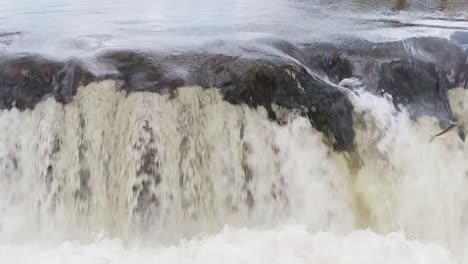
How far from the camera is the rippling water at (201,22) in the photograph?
234 inches

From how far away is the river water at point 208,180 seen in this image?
4.50 m

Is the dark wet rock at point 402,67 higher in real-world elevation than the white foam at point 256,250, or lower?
higher

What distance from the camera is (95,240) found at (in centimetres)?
452

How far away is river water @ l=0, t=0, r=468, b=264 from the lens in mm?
4504

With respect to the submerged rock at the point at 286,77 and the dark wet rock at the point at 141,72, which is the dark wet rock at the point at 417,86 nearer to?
the submerged rock at the point at 286,77

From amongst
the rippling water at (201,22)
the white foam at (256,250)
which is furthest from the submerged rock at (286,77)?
the white foam at (256,250)

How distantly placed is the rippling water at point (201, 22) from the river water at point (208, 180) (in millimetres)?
1059

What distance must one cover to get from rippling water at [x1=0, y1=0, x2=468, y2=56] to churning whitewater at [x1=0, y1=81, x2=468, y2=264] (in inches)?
40.8

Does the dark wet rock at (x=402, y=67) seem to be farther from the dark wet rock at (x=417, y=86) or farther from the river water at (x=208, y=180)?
the river water at (x=208, y=180)

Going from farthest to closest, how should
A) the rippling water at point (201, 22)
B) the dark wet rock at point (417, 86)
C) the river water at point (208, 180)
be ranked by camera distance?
the rippling water at point (201, 22) → the dark wet rock at point (417, 86) → the river water at point (208, 180)


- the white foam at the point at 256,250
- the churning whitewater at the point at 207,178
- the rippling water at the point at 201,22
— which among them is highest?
the rippling water at the point at 201,22

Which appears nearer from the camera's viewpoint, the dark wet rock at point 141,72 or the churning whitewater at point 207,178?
the churning whitewater at point 207,178

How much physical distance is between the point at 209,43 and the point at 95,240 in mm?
2307

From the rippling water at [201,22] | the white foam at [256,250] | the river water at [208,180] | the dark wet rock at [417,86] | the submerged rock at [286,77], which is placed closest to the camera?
the white foam at [256,250]
